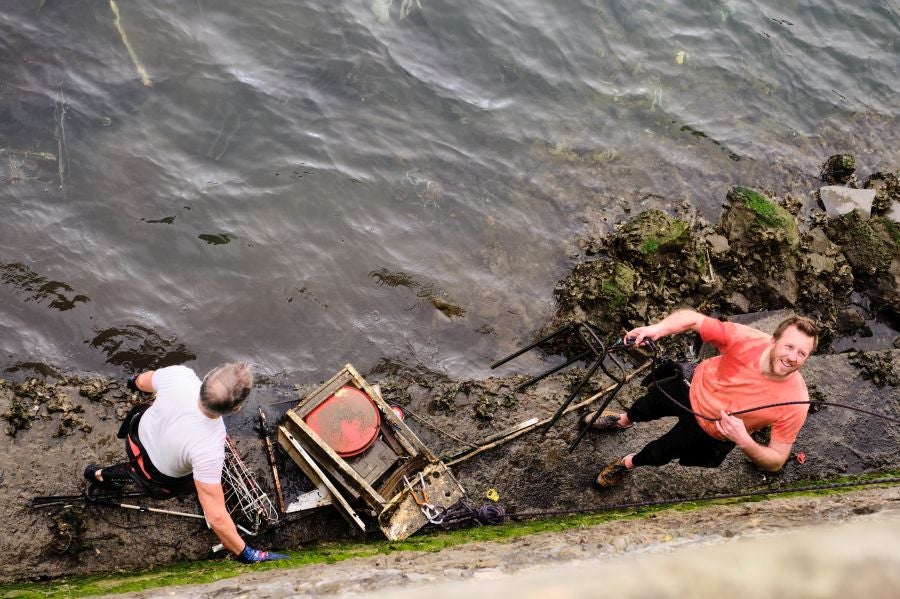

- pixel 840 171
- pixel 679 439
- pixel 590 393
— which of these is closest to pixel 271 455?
pixel 590 393

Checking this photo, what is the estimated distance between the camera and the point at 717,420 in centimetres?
504

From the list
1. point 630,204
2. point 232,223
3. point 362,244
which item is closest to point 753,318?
point 630,204

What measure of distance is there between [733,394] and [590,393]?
209cm

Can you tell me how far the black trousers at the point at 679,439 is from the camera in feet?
17.7

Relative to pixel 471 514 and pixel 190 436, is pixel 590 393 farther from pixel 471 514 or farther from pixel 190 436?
pixel 190 436

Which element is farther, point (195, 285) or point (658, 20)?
point (658, 20)

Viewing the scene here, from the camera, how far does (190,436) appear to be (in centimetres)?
429

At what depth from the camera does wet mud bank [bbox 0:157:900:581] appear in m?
5.39

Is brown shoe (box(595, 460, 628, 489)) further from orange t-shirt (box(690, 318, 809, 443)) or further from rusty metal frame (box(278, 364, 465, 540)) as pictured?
rusty metal frame (box(278, 364, 465, 540))

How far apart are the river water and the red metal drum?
168 cm

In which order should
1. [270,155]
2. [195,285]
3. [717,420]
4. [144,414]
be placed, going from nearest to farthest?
1. [144,414]
2. [717,420]
3. [195,285]
4. [270,155]

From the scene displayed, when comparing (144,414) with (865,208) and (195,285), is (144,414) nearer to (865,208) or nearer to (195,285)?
(195,285)

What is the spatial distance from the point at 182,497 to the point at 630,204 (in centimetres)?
723

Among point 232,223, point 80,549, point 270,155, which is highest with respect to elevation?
point 270,155
